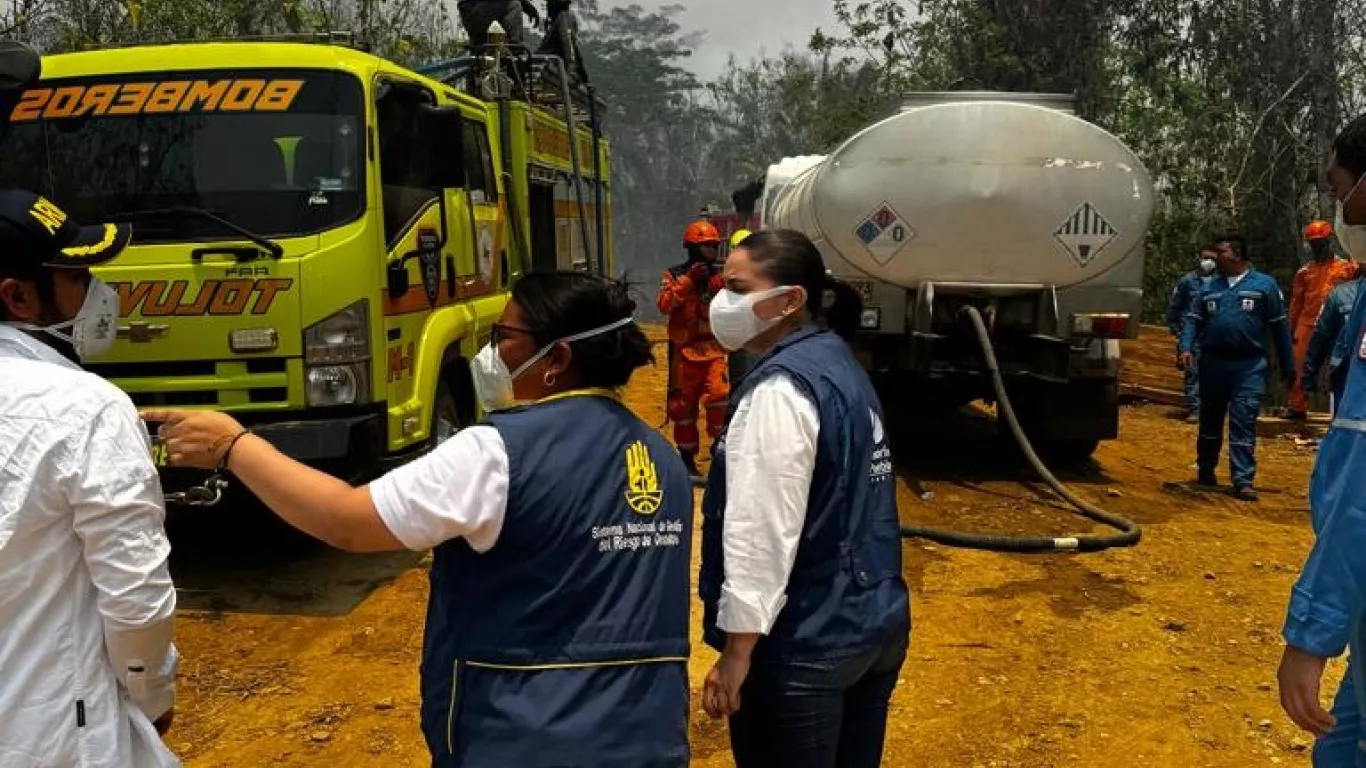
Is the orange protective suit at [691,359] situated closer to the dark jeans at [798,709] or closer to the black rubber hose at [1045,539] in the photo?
the black rubber hose at [1045,539]

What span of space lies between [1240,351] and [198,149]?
6251mm

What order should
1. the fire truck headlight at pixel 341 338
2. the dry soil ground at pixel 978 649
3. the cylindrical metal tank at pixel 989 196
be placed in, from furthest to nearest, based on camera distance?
the cylindrical metal tank at pixel 989 196 < the fire truck headlight at pixel 341 338 < the dry soil ground at pixel 978 649

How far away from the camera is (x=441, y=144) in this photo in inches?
212

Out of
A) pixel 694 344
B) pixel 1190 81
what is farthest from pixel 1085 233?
pixel 1190 81

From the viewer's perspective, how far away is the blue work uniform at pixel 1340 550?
182 centimetres

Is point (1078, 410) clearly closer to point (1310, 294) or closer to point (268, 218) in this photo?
point (1310, 294)

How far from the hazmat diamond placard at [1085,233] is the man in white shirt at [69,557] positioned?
6134 mm

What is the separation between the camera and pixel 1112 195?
679 centimetres

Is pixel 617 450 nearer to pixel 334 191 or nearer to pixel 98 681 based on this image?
pixel 98 681

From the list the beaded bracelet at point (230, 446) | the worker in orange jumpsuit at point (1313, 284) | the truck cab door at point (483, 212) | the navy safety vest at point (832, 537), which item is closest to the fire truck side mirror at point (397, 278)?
the truck cab door at point (483, 212)

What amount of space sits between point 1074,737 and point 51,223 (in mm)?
3483

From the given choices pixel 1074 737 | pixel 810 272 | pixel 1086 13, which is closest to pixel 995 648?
pixel 1074 737

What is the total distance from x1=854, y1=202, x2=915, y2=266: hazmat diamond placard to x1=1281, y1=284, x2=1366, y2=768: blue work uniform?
498cm

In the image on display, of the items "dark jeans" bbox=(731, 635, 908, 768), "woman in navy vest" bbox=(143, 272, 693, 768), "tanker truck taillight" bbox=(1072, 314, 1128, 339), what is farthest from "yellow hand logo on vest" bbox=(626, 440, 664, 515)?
"tanker truck taillight" bbox=(1072, 314, 1128, 339)
